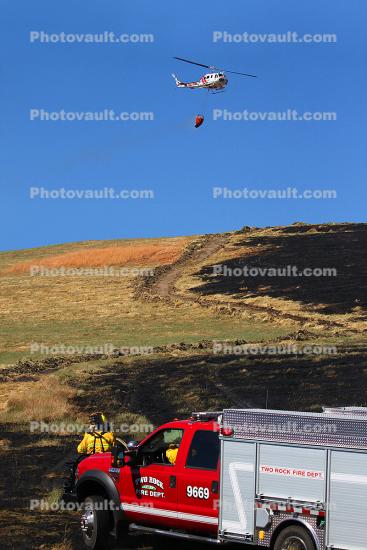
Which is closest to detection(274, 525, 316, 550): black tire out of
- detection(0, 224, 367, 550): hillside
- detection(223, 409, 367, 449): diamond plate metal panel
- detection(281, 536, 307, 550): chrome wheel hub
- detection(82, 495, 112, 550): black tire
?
detection(281, 536, 307, 550): chrome wheel hub

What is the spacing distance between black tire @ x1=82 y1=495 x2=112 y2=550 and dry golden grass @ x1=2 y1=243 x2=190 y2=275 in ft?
233

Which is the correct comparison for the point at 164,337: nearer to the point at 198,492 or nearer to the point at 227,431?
the point at 198,492

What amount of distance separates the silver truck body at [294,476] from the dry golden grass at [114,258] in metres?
72.8

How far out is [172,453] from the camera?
45.8 ft

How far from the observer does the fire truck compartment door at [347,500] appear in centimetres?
1109

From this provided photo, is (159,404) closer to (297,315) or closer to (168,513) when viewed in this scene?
(168,513)

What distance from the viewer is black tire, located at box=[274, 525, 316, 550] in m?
11.7

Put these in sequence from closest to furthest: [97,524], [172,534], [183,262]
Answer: [172,534] → [97,524] → [183,262]

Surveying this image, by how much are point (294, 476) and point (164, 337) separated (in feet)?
132

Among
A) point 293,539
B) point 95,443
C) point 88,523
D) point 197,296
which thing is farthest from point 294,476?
point 197,296

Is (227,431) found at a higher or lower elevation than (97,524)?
higher

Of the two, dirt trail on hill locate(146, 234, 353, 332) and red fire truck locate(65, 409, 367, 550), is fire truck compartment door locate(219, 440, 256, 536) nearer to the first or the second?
red fire truck locate(65, 409, 367, 550)

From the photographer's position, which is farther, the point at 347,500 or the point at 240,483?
the point at 240,483

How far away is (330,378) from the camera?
34375 mm
